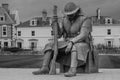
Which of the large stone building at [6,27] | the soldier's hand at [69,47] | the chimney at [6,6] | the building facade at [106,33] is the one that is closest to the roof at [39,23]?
the large stone building at [6,27]

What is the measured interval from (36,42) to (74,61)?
66.4 meters

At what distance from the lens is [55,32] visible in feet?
39.0

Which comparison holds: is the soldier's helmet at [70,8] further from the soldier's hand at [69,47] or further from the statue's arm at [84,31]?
the soldier's hand at [69,47]

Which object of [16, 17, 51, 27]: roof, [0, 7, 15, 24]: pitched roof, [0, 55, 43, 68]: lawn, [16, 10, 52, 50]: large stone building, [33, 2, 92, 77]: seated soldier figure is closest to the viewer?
[33, 2, 92, 77]: seated soldier figure

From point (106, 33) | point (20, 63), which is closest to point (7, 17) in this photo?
point (106, 33)

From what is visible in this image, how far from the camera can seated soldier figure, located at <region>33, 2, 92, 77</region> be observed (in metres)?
11.3

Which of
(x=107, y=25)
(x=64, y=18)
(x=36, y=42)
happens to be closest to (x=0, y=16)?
(x=36, y=42)

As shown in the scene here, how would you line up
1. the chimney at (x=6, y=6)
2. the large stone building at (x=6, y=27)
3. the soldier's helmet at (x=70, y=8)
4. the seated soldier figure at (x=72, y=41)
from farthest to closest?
the chimney at (x=6, y=6), the large stone building at (x=6, y=27), the soldier's helmet at (x=70, y=8), the seated soldier figure at (x=72, y=41)

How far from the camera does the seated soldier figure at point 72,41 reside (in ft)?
37.2

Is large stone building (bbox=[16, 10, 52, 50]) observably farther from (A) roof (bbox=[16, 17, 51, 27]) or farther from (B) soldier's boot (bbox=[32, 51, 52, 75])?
(B) soldier's boot (bbox=[32, 51, 52, 75])

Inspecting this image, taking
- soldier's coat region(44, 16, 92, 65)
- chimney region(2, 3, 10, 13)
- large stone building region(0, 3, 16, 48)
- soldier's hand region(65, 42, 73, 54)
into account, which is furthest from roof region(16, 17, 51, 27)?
soldier's hand region(65, 42, 73, 54)

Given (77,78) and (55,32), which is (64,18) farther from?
(77,78)

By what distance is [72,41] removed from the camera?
1155 centimetres

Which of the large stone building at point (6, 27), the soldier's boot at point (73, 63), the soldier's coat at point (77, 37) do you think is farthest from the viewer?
the large stone building at point (6, 27)
